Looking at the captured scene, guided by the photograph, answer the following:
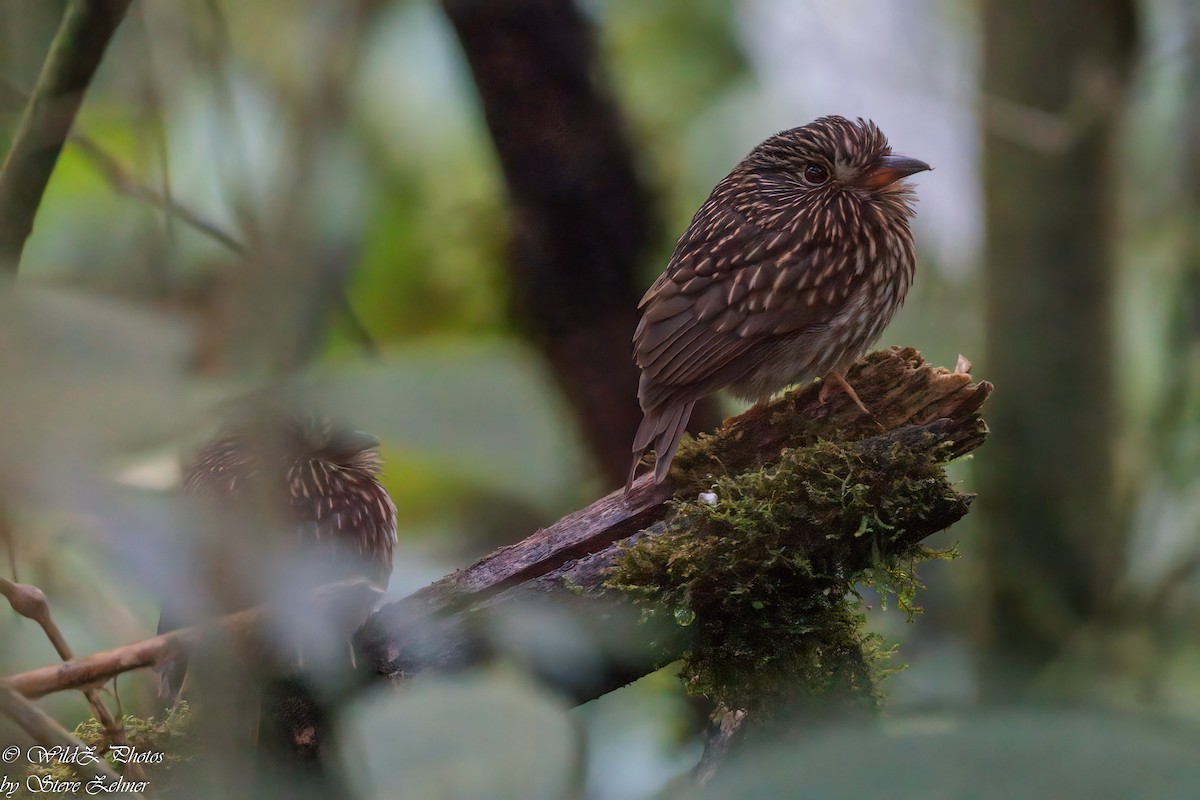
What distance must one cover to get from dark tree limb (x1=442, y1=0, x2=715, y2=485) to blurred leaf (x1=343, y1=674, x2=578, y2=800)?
1.56 m

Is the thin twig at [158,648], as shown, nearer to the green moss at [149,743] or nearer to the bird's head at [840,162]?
the green moss at [149,743]

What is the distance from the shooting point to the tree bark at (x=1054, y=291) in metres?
3.51

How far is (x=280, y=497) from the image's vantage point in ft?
3.33

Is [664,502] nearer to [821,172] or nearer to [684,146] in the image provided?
[821,172]

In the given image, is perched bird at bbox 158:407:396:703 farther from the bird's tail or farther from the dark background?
the bird's tail

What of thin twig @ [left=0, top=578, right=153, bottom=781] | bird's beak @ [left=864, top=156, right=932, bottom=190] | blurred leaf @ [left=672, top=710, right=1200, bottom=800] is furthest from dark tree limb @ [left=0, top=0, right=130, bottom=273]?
bird's beak @ [left=864, top=156, right=932, bottom=190]

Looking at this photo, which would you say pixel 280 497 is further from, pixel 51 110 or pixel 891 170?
pixel 891 170

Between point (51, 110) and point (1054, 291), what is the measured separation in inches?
123

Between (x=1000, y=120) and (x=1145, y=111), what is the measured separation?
2.52ft

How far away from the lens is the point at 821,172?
230 cm

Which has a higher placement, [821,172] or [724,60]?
[724,60]

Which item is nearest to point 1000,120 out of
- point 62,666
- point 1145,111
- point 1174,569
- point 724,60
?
point 1145,111

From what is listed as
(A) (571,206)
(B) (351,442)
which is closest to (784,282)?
(A) (571,206)

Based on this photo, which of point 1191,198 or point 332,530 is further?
point 1191,198
